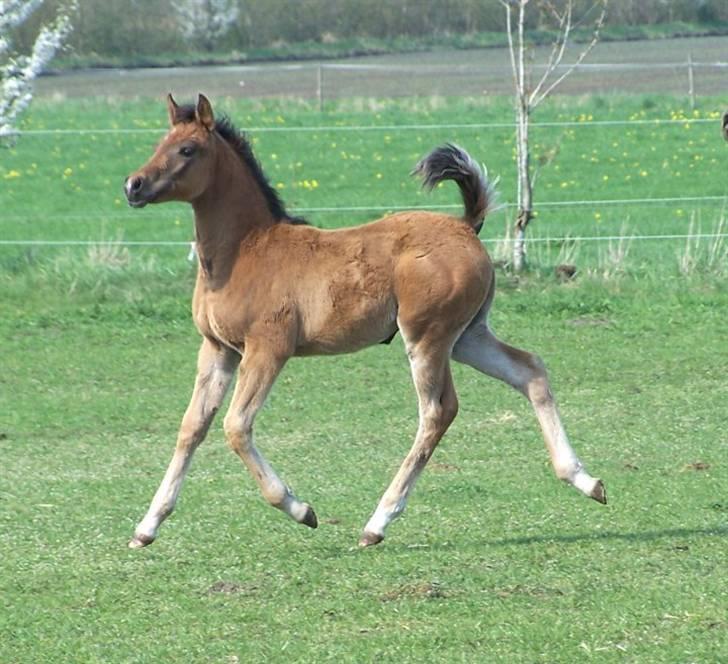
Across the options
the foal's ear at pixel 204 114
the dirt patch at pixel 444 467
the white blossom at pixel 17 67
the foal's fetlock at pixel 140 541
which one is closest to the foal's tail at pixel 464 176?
the foal's ear at pixel 204 114

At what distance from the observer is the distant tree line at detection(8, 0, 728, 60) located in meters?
51.8

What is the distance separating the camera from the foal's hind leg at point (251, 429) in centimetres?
684

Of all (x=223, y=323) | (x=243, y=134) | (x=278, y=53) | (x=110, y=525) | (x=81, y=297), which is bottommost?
(x=278, y=53)

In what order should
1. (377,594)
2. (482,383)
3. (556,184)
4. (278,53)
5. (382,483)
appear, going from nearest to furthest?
(377,594) < (382,483) < (482,383) < (556,184) < (278,53)

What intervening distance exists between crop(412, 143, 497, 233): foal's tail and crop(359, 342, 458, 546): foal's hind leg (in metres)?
0.74

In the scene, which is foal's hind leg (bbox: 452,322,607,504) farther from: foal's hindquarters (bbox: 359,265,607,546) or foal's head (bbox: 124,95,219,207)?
foal's head (bbox: 124,95,219,207)

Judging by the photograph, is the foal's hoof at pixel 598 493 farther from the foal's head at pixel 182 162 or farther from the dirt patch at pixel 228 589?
the foal's head at pixel 182 162

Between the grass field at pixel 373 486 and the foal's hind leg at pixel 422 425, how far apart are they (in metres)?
0.12

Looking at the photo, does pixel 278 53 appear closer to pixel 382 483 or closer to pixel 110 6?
pixel 110 6

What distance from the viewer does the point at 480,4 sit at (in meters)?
54.5

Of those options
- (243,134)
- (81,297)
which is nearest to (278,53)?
(81,297)

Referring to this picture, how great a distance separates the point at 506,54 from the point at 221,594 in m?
43.4

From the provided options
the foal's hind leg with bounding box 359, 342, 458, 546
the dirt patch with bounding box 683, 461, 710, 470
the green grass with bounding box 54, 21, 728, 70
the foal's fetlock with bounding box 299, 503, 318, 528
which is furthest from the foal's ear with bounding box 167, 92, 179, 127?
the green grass with bounding box 54, 21, 728, 70

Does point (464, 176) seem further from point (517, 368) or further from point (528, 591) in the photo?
point (528, 591)
